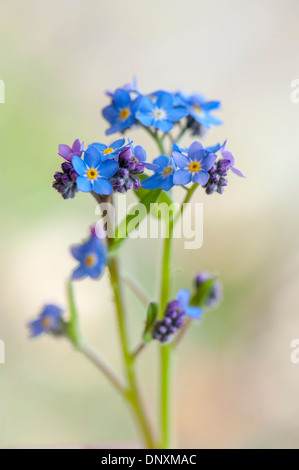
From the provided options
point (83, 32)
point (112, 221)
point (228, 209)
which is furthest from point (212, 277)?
point (83, 32)

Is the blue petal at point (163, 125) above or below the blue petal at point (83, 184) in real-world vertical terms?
above

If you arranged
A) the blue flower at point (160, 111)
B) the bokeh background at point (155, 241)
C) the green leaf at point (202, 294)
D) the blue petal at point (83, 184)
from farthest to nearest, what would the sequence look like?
the bokeh background at point (155, 241)
the green leaf at point (202, 294)
the blue flower at point (160, 111)
the blue petal at point (83, 184)

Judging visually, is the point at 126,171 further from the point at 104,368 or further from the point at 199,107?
the point at 104,368

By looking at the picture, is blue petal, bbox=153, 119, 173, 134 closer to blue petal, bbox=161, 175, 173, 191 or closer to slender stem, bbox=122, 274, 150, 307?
blue petal, bbox=161, 175, 173, 191

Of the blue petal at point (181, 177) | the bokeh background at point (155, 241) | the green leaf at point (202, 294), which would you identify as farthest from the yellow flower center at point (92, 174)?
the bokeh background at point (155, 241)

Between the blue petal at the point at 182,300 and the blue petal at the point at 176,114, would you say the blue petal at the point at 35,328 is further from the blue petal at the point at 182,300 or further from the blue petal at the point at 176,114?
the blue petal at the point at 176,114

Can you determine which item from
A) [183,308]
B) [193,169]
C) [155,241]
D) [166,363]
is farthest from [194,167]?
[155,241]
